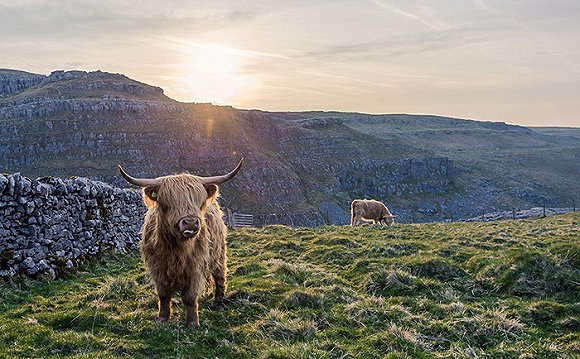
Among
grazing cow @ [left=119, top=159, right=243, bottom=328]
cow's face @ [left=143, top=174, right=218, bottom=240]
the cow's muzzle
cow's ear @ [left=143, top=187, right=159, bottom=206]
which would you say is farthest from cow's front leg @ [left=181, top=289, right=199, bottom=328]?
cow's ear @ [left=143, top=187, right=159, bottom=206]

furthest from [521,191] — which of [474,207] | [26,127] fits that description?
[26,127]

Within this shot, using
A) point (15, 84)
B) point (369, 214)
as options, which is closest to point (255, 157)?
point (369, 214)

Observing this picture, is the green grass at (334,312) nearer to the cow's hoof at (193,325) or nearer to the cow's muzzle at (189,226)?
the cow's hoof at (193,325)

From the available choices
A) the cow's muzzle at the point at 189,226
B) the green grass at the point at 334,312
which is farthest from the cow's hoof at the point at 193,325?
the cow's muzzle at the point at 189,226

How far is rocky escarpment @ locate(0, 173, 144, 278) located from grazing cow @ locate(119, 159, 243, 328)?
317 centimetres

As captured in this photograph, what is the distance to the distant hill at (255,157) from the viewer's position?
7131 centimetres

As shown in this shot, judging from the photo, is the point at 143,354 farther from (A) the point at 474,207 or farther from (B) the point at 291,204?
(A) the point at 474,207

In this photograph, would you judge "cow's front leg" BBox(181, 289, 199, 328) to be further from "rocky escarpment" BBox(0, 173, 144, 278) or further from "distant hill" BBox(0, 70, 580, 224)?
"distant hill" BBox(0, 70, 580, 224)

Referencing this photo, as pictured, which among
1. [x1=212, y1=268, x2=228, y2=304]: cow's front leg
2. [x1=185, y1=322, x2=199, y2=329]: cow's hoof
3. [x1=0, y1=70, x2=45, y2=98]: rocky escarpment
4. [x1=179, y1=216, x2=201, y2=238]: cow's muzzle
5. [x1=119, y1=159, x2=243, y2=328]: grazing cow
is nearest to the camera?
[x1=179, y1=216, x2=201, y2=238]: cow's muzzle

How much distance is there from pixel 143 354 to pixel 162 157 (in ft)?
231

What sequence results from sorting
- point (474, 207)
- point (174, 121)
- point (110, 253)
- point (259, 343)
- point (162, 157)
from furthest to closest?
point (474, 207) → point (174, 121) → point (162, 157) → point (110, 253) → point (259, 343)

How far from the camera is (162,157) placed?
2891 inches

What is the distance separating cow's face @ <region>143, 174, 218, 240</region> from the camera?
646cm

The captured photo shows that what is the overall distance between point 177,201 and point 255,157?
7639 centimetres
